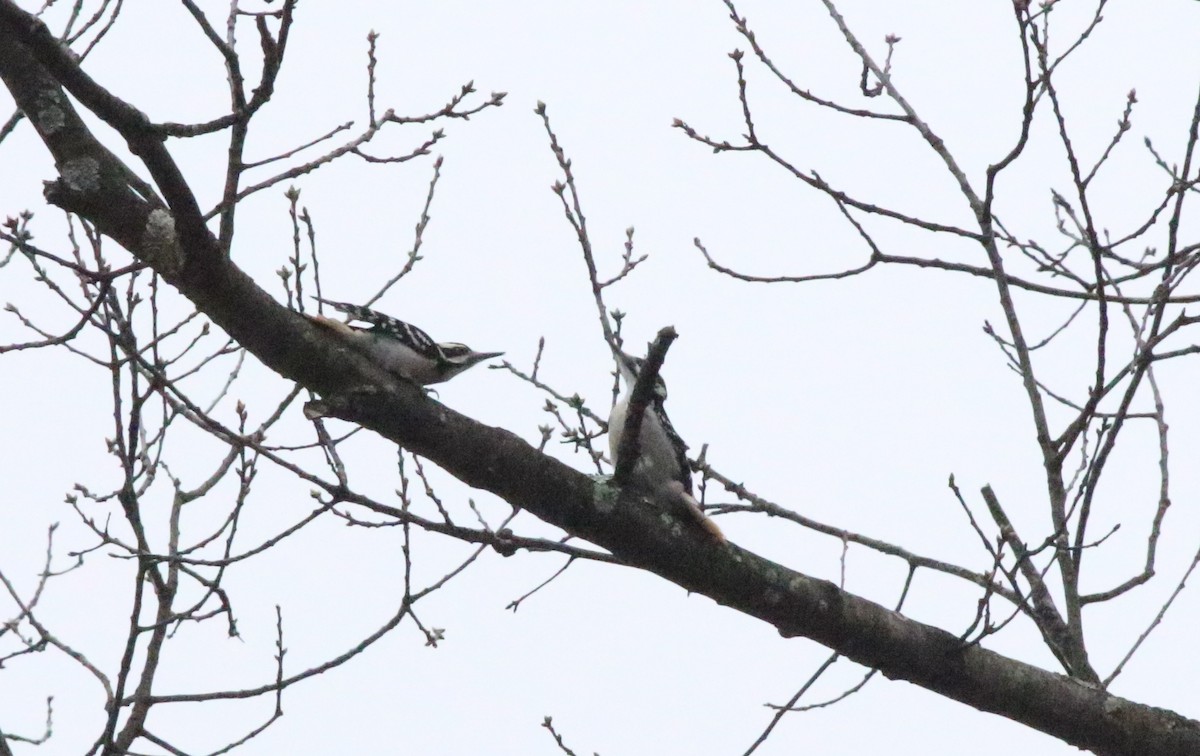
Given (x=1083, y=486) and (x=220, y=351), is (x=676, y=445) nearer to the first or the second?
(x=1083, y=486)

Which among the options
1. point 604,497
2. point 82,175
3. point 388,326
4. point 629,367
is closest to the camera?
point 82,175

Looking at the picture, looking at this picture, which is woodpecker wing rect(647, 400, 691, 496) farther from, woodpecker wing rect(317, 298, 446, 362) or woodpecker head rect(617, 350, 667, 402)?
woodpecker wing rect(317, 298, 446, 362)

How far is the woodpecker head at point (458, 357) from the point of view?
5094 millimetres

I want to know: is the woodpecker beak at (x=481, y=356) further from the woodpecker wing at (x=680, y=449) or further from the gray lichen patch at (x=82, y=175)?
the gray lichen patch at (x=82, y=175)

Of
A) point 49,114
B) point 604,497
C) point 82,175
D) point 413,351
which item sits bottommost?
point 604,497

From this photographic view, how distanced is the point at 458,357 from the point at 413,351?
0.33m

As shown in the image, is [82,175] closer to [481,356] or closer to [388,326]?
[388,326]

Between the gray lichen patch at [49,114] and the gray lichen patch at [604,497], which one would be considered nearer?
the gray lichen patch at [49,114]

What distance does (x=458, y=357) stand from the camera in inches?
203

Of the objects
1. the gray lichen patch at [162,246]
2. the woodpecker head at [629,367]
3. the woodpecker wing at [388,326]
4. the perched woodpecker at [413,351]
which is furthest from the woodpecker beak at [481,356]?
the gray lichen patch at [162,246]

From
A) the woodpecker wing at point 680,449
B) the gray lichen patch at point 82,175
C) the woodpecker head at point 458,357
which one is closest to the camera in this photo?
the gray lichen patch at point 82,175

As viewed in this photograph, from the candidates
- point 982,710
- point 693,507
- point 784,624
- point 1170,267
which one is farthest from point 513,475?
point 1170,267

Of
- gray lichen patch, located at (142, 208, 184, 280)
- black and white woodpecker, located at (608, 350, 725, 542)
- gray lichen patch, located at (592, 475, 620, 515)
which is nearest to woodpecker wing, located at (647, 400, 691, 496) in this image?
black and white woodpecker, located at (608, 350, 725, 542)

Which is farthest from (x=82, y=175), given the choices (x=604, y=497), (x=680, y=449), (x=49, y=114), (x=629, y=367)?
(x=680, y=449)
